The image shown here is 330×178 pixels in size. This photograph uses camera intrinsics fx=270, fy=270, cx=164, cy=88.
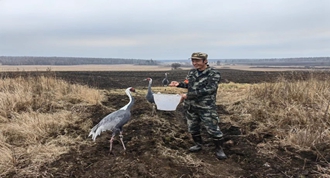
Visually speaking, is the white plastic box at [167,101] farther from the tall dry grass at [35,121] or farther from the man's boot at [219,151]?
the tall dry grass at [35,121]

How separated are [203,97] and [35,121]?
13.7ft

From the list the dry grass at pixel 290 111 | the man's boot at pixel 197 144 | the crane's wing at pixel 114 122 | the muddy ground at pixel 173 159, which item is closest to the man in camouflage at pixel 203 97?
the man's boot at pixel 197 144

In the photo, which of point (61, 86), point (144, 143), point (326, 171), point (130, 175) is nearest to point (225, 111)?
point (144, 143)

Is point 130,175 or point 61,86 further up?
point 61,86

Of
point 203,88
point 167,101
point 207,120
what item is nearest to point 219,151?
point 207,120

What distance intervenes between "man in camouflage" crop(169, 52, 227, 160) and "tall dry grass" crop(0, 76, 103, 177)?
2.65 metres

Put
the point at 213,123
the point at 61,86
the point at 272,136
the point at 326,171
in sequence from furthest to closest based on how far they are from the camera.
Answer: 1. the point at 61,86
2. the point at 272,136
3. the point at 213,123
4. the point at 326,171

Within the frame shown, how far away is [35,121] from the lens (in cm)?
651

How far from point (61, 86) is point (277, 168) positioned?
8448 millimetres

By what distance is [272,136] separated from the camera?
20.3 ft

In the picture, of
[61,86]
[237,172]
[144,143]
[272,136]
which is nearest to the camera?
[237,172]

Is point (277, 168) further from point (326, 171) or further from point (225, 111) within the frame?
point (225, 111)

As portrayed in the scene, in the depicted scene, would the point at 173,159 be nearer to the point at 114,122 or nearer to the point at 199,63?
the point at 114,122

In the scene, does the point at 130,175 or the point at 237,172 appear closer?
the point at 130,175
